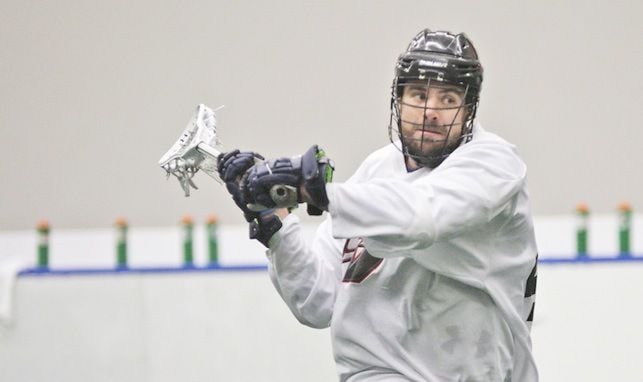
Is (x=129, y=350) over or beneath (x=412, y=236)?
beneath

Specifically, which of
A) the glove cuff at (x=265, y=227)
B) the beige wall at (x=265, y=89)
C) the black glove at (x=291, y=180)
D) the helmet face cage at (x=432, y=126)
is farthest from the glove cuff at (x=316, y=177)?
the beige wall at (x=265, y=89)

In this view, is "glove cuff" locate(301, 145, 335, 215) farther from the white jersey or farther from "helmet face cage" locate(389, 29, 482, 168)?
"helmet face cage" locate(389, 29, 482, 168)

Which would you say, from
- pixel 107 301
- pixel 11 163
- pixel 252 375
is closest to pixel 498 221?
pixel 252 375

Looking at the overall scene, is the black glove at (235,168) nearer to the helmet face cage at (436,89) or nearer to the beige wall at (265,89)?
the helmet face cage at (436,89)

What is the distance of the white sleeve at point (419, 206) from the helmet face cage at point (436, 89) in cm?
19

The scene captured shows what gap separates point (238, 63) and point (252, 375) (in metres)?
2.12

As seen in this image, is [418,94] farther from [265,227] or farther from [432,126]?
[265,227]

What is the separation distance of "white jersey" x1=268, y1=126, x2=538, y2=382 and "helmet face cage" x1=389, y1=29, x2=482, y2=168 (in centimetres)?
6

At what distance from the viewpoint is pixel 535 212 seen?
6.62 m

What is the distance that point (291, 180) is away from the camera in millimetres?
2922

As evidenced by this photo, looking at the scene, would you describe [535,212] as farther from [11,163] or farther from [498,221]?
[498,221]

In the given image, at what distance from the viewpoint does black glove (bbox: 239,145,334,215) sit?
9.55ft

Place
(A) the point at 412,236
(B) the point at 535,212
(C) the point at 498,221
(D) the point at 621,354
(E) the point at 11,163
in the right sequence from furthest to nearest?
(E) the point at 11,163 → (B) the point at 535,212 → (D) the point at 621,354 → (C) the point at 498,221 → (A) the point at 412,236

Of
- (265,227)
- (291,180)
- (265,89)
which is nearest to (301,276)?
(265,227)
